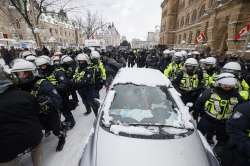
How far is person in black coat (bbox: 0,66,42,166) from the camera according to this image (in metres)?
2.05

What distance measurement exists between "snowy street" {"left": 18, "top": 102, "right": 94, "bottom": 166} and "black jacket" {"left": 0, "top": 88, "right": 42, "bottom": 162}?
803 mm

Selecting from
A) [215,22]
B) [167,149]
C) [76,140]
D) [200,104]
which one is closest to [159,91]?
[200,104]

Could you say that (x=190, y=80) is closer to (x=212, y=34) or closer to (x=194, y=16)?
(x=212, y=34)

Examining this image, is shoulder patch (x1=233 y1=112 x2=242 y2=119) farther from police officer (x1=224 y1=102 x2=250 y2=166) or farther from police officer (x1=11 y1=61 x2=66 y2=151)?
police officer (x1=11 y1=61 x2=66 y2=151)

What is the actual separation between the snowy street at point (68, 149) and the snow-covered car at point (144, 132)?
22.0 inches

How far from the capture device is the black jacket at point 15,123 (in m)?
2.05

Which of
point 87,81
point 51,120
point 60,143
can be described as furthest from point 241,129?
point 87,81

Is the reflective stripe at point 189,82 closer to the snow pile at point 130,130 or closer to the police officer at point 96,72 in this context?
the police officer at point 96,72

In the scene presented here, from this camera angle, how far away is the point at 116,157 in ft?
6.73

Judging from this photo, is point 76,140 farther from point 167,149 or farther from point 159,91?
point 167,149

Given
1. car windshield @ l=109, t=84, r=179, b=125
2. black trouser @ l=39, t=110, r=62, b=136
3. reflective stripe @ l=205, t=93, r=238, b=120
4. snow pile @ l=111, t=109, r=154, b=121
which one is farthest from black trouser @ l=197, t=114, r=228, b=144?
black trouser @ l=39, t=110, r=62, b=136

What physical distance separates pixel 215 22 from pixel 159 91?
18.1m

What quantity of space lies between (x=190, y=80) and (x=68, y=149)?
3.39m

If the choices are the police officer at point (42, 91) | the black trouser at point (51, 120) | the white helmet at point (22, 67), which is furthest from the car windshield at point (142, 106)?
the white helmet at point (22, 67)
